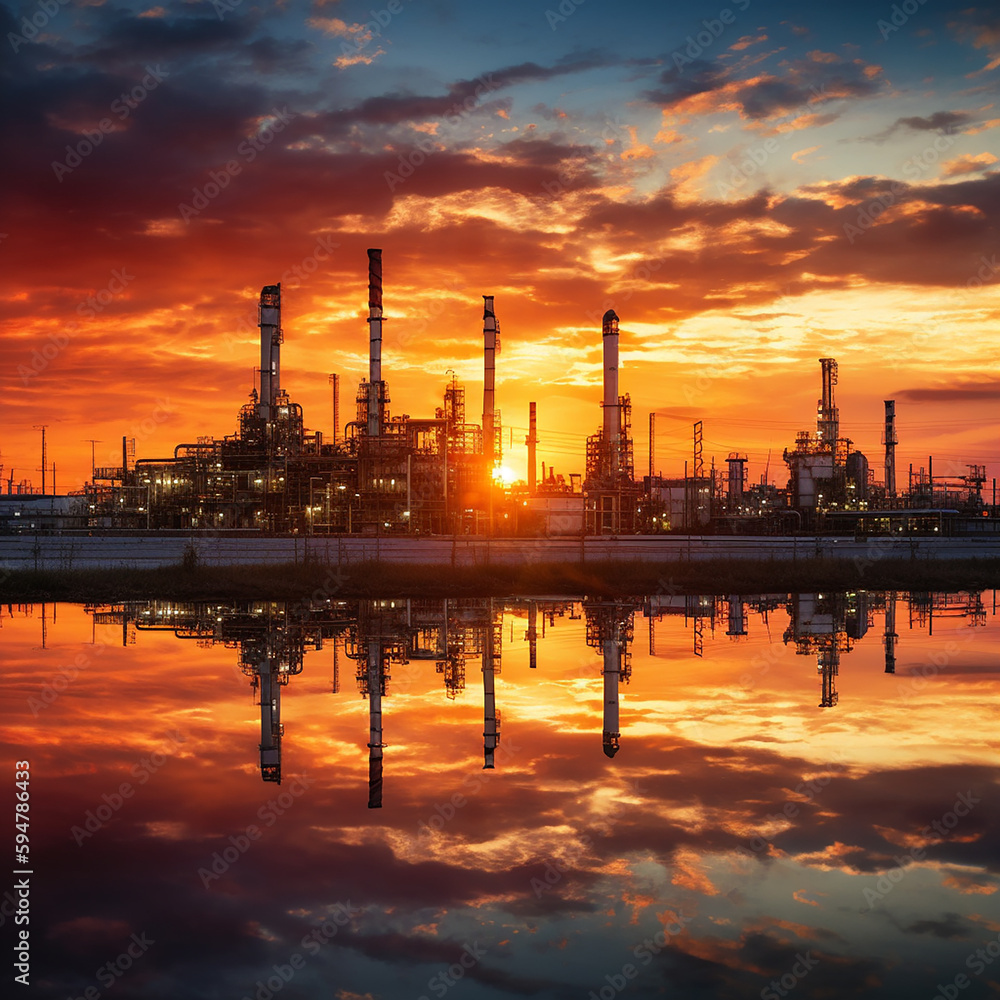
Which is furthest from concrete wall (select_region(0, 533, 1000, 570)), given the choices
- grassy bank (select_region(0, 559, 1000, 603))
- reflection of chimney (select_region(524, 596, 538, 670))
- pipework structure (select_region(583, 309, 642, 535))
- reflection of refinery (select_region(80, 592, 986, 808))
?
pipework structure (select_region(583, 309, 642, 535))

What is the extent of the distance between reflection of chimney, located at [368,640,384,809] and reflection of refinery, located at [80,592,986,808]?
0.07 feet

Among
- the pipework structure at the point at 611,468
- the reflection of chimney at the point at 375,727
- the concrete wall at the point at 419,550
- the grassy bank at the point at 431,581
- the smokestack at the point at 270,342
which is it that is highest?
the smokestack at the point at 270,342

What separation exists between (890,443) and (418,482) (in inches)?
2223

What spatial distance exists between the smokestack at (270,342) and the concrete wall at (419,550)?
19.2m

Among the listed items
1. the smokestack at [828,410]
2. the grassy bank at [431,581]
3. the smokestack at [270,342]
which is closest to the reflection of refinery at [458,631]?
the grassy bank at [431,581]

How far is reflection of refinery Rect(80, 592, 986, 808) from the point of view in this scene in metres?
14.5

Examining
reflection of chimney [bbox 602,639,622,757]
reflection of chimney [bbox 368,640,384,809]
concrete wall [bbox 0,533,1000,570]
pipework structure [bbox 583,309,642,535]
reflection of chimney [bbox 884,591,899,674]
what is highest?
pipework structure [bbox 583,309,642,535]

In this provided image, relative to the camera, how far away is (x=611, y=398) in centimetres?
7006

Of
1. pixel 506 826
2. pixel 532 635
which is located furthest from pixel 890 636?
pixel 506 826

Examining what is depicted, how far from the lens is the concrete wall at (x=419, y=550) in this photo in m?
40.4

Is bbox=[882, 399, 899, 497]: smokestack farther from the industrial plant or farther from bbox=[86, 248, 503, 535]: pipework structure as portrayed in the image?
bbox=[86, 248, 503, 535]: pipework structure

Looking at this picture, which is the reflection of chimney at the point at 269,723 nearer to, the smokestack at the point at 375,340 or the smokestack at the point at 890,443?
the smokestack at the point at 375,340

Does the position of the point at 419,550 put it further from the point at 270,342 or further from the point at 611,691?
the point at 270,342

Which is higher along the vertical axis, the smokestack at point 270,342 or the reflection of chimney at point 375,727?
the smokestack at point 270,342
